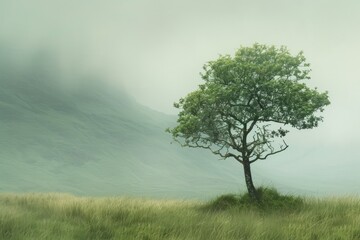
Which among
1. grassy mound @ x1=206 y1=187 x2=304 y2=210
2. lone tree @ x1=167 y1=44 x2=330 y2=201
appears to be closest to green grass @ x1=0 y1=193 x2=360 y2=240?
grassy mound @ x1=206 y1=187 x2=304 y2=210

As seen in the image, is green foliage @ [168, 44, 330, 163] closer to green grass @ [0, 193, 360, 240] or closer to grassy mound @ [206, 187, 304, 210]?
grassy mound @ [206, 187, 304, 210]

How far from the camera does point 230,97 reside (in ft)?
98.1

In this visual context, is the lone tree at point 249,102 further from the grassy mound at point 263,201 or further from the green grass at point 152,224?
the green grass at point 152,224

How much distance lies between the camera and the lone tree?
96.1 ft

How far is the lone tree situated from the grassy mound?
868 mm

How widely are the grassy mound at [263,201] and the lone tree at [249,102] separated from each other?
2.85 ft

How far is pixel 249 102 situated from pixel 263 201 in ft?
22.2

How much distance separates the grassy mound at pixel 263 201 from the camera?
85.0 ft

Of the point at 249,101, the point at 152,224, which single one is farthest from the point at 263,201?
the point at 152,224

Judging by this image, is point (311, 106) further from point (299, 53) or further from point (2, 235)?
point (2, 235)

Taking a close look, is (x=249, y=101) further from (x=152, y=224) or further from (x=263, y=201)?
(x=152, y=224)

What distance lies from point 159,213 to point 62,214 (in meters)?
4.19

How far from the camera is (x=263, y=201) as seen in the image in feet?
89.4

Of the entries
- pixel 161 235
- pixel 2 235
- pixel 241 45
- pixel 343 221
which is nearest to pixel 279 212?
pixel 343 221
